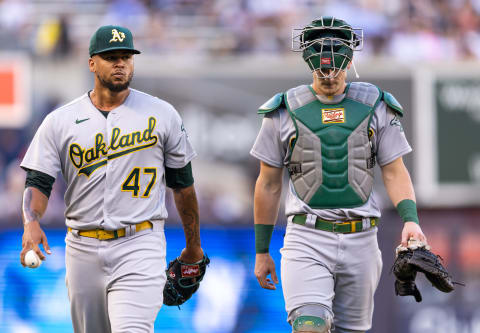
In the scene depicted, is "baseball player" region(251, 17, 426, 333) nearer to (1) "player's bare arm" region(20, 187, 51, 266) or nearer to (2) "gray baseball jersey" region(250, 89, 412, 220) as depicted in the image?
(2) "gray baseball jersey" region(250, 89, 412, 220)

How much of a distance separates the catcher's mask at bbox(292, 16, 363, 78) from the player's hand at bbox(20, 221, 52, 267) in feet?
5.99

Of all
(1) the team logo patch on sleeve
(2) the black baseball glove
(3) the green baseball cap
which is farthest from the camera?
(1) the team logo patch on sleeve

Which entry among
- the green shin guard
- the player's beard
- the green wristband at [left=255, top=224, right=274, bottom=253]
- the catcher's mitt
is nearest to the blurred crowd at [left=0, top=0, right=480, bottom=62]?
the catcher's mitt

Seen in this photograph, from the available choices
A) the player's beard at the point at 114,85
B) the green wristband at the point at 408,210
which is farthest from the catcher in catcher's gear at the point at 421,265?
the player's beard at the point at 114,85

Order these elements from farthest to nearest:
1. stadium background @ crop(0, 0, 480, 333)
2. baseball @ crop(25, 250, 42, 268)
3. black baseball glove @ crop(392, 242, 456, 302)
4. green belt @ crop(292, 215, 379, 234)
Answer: stadium background @ crop(0, 0, 480, 333) → green belt @ crop(292, 215, 379, 234) → black baseball glove @ crop(392, 242, 456, 302) → baseball @ crop(25, 250, 42, 268)

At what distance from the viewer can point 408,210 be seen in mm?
5309

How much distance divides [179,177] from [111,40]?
901mm

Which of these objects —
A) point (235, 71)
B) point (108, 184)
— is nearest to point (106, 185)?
point (108, 184)

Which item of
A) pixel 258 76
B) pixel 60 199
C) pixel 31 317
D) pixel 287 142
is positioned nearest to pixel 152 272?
pixel 287 142

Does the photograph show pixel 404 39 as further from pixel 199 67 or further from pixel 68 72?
pixel 68 72

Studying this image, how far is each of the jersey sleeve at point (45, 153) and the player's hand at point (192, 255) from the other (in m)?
0.98

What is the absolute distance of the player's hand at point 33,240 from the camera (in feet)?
15.9

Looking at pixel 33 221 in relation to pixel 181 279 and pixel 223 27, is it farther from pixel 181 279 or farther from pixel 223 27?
pixel 223 27

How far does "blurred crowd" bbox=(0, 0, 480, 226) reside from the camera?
15320mm
